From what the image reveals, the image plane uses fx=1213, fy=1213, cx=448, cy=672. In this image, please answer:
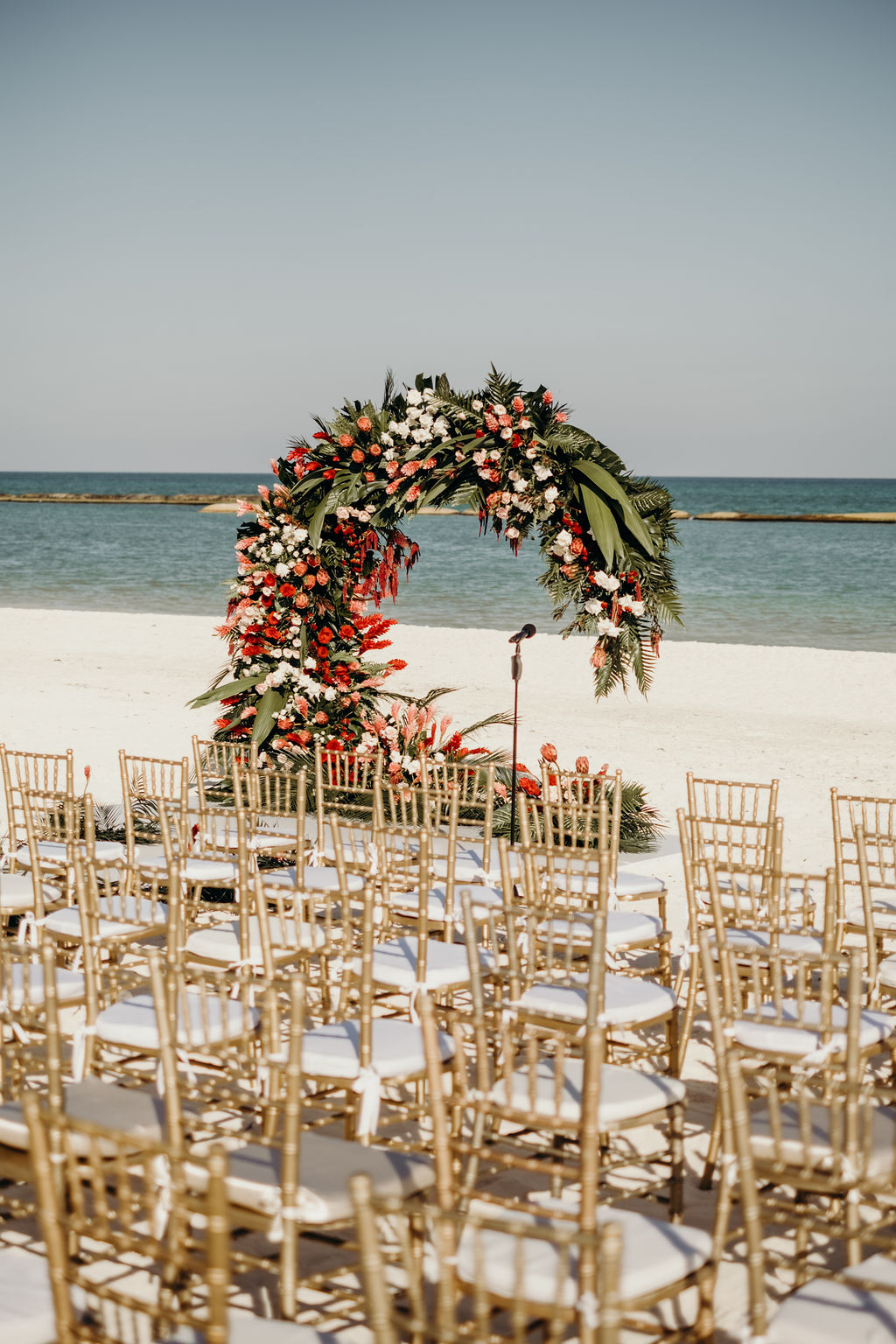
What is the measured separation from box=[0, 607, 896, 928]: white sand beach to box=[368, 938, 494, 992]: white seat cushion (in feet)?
7.96

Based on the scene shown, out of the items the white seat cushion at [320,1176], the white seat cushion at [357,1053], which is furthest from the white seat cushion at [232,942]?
the white seat cushion at [320,1176]

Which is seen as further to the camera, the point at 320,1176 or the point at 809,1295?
the point at 320,1176

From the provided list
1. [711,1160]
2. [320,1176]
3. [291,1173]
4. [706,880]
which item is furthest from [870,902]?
[291,1173]

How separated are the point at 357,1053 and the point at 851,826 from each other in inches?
182

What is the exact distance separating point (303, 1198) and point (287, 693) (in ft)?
18.6

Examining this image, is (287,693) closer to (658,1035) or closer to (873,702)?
(658,1035)

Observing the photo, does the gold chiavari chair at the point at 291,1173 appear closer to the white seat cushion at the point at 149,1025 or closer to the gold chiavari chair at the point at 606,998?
the white seat cushion at the point at 149,1025

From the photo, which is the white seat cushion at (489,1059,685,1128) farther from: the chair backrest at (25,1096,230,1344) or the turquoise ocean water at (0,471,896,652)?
the turquoise ocean water at (0,471,896,652)

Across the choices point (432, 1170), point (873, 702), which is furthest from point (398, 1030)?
point (873, 702)

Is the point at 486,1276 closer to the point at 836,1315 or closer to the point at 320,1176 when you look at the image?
the point at 320,1176

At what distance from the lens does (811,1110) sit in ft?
9.87

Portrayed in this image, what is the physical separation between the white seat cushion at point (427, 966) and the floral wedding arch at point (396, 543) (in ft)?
9.24

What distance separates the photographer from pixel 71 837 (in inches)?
194

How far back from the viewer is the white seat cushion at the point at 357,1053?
127 inches
